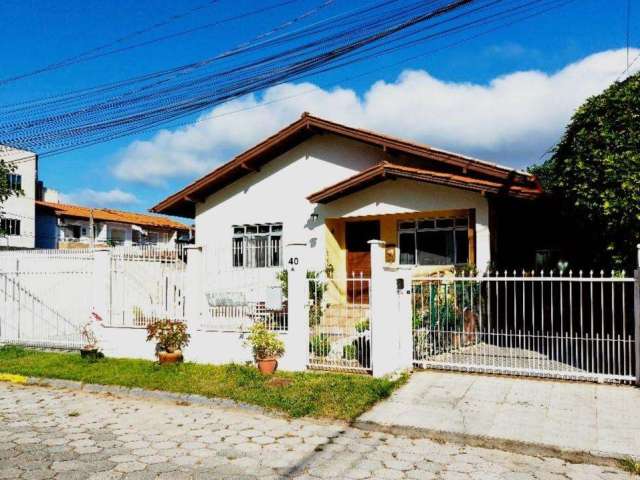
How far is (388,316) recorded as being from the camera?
802cm

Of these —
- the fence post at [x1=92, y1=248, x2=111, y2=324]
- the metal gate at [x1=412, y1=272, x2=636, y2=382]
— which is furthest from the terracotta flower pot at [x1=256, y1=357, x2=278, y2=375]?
the fence post at [x1=92, y1=248, x2=111, y2=324]

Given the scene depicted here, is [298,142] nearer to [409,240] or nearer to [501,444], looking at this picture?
[409,240]

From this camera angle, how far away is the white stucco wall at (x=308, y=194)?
39.4 feet

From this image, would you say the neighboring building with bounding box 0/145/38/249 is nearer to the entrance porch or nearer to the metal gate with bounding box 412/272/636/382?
the entrance porch

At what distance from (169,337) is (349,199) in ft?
18.4

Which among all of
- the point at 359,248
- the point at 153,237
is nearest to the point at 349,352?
the point at 359,248

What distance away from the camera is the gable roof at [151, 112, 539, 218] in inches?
452

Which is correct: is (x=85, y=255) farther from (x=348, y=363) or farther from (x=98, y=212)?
(x=98, y=212)

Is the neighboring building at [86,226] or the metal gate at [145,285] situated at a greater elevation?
the neighboring building at [86,226]

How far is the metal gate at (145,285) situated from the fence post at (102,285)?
0.22ft

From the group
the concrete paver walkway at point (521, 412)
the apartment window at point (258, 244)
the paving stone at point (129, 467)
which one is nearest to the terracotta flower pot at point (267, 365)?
the concrete paver walkway at point (521, 412)

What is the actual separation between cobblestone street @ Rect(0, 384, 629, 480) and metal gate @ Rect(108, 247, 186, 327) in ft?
10.7

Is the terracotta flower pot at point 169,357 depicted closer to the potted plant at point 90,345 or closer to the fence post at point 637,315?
the potted plant at point 90,345

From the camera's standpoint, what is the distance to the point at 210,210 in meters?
15.1
